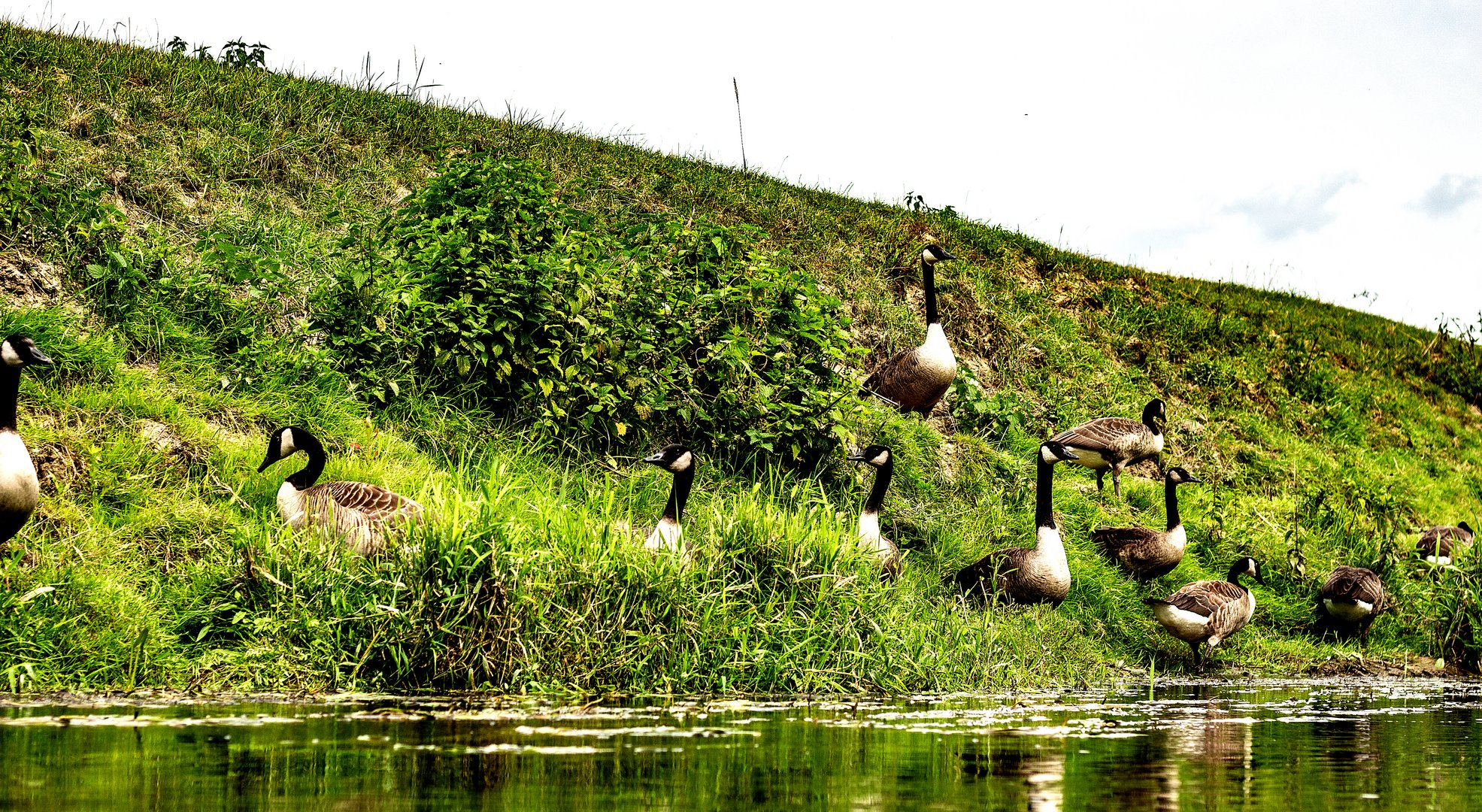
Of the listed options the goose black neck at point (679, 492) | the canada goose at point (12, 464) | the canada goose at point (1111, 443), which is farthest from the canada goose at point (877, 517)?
the canada goose at point (12, 464)

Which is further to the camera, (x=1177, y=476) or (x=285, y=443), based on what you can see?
(x=1177, y=476)

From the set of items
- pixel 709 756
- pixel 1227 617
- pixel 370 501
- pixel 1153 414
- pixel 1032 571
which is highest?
pixel 1153 414

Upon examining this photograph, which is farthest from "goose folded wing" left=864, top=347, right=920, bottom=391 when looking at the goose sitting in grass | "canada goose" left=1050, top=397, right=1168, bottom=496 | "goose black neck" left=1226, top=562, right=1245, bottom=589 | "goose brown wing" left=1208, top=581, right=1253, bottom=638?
the goose sitting in grass

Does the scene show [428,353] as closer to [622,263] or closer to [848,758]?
[622,263]

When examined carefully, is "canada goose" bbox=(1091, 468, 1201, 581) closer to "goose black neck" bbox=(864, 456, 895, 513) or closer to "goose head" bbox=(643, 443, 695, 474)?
"goose black neck" bbox=(864, 456, 895, 513)

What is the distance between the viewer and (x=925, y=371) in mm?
13422

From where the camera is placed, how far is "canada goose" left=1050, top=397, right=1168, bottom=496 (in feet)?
43.1

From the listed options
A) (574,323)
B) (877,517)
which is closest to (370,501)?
(574,323)

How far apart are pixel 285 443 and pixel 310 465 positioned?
50 cm

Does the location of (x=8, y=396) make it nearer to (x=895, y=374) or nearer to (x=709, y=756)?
(x=709, y=756)

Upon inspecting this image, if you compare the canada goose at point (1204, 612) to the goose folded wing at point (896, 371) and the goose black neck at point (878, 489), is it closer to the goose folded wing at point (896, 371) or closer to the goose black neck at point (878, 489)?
the goose black neck at point (878, 489)

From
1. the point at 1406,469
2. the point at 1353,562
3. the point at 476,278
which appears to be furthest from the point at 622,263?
the point at 1406,469

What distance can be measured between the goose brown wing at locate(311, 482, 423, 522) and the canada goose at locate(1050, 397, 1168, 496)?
25.3ft

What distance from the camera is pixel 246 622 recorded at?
715 cm
